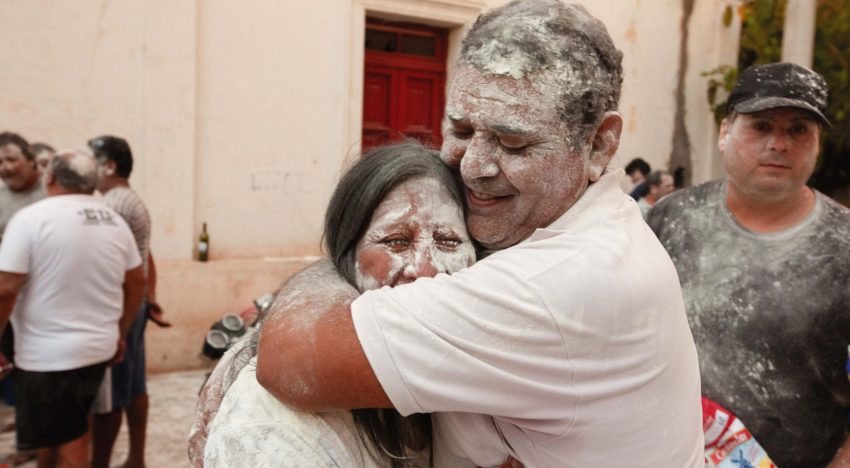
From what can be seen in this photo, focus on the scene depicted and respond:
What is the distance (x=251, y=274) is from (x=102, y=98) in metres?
1.87

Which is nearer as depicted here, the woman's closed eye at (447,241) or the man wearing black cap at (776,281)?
the woman's closed eye at (447,241)

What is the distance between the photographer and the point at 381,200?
1.59 metres

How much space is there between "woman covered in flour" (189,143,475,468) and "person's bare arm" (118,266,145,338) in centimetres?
299

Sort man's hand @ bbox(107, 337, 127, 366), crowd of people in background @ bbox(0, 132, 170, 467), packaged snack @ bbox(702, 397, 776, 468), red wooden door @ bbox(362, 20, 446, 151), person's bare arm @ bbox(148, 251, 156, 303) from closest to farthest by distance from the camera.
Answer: packaged snack @ bbox(702, 397, 776, 468) → crowd of people in background @ bbox(0, 132, 170, 467) → man's hand @ bbox(107, 337, 127, 366) → person's bare arm @ bbox(148, 251, 156, 303) → red wooden door @ bbox(362, 20, 446, 151)

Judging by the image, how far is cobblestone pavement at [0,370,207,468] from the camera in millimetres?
4965

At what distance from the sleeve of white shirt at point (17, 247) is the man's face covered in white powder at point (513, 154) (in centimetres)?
315

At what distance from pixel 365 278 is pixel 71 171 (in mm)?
3141

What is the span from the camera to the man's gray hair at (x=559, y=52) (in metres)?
1.41

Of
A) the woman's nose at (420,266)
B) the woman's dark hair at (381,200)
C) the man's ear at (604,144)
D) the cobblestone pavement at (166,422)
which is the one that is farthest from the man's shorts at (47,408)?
the man's ear at (604,144)

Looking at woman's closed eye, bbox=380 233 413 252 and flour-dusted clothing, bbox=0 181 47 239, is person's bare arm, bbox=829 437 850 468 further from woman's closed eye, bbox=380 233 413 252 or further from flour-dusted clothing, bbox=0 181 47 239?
flour-dusted clothing, bbox=0 181 47 239

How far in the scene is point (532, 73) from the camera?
4.59 ft

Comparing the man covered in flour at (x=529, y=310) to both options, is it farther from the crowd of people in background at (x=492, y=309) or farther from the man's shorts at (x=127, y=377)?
the man's shorts at (x=127, y=377)

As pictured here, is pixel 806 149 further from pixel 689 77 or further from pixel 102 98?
pixel 689 77

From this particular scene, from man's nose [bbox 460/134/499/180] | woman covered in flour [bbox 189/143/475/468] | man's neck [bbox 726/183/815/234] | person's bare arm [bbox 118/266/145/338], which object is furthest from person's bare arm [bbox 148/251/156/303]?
man's nose [bbox 460/134/499/180]
